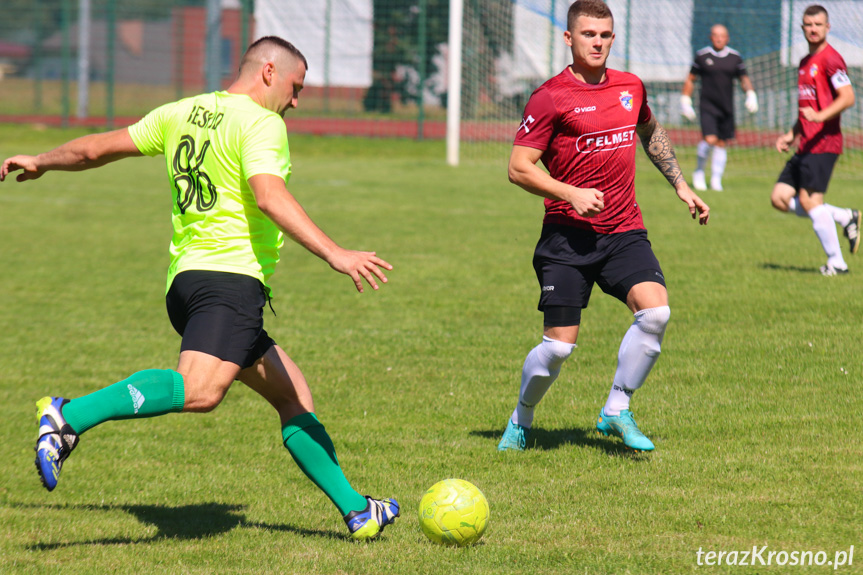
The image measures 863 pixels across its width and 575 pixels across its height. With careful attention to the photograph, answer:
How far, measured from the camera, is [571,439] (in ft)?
18.1

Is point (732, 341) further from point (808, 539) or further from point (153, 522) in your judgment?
point (153, 522)

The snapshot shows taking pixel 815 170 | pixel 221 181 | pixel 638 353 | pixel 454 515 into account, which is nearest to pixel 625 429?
pixel 638 353

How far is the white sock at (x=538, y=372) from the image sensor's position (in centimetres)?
519

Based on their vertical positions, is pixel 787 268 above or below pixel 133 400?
below

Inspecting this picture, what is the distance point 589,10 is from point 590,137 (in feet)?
2.15

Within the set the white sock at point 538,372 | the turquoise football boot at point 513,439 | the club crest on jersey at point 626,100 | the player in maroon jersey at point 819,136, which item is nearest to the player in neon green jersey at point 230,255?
the turquoise football boot at point 513,439

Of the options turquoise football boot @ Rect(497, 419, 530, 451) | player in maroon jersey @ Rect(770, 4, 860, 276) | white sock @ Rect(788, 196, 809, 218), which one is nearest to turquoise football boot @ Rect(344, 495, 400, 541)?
turquoise football boot @ Rect(497, 419, 530, 451)

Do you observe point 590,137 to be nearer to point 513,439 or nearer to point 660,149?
point 660,149

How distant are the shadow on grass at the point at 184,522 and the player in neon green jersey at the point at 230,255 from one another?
1.35ft

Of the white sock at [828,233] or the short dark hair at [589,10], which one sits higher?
the short dark hair at [589,10]

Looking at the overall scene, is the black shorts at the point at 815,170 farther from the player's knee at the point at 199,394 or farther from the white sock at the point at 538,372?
the player's knee at the point at 199,394

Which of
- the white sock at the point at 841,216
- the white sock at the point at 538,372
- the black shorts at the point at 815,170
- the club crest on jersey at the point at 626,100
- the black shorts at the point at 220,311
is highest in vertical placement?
the club crest on jersey at the point at 626,100

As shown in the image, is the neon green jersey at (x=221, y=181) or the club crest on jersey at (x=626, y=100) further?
the club crest on jersey at (x=626, y=100)

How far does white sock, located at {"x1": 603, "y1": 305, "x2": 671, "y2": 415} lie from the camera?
5.05m
